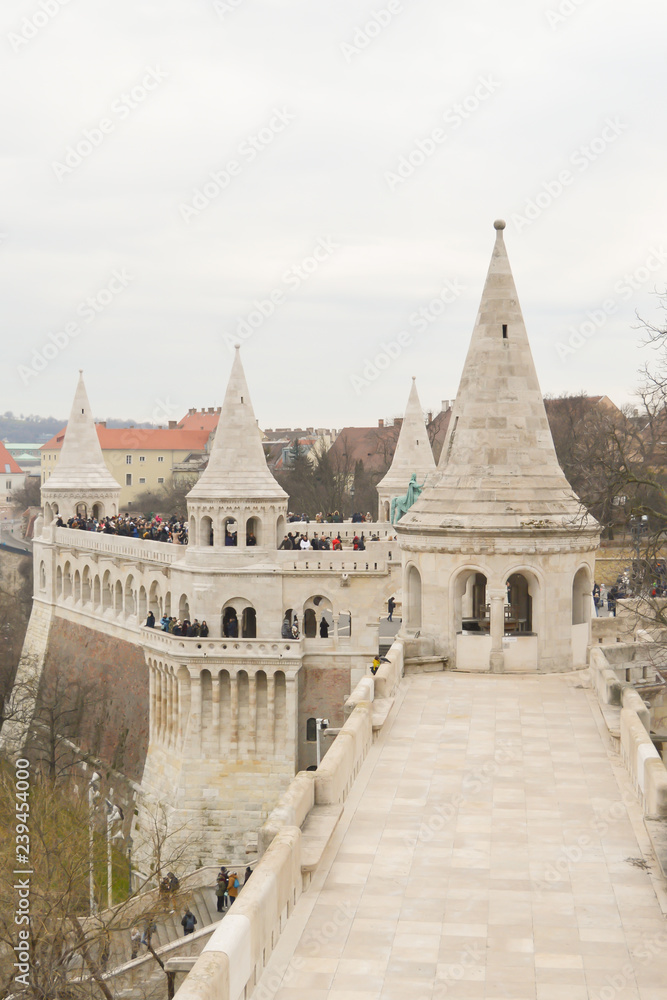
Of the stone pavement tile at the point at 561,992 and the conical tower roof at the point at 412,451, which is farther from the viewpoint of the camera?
the conical tower roof at the point at 412,451

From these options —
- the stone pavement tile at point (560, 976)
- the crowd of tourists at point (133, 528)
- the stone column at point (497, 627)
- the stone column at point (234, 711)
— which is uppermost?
the crowd of tourists at point (133, 528)

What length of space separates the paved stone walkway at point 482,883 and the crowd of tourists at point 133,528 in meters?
25.1

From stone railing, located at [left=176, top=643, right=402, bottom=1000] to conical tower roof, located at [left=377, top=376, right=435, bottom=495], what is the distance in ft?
101

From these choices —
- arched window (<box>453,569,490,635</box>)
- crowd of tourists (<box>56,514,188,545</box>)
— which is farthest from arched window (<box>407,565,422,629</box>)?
crowd of tourists (<box>56,514,188,545</box>)

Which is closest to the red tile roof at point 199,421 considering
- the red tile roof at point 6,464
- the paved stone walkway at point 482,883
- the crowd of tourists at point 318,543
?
the red tile roof at point 6,464

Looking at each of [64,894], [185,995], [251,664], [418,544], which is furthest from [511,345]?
[251,664]

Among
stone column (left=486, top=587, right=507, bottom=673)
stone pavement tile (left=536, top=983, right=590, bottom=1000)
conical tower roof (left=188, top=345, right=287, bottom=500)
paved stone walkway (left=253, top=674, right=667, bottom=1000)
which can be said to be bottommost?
stone pavement tile (left=536, top=983, right=590, bottom=1000)

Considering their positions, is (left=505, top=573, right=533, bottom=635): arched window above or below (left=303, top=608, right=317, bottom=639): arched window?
above

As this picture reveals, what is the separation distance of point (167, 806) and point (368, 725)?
70.3 ft

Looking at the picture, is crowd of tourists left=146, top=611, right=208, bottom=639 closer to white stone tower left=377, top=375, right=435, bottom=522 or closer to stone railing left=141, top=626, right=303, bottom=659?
stone railing left=141, top=626, right=303, bottom=659

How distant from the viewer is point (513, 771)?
32.6ft

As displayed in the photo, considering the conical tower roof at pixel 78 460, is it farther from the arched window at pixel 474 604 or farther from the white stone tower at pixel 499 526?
the white stone tower at pixel 499 526

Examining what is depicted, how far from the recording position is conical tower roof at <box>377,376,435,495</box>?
40344 mm

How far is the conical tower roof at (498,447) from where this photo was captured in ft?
49.1
